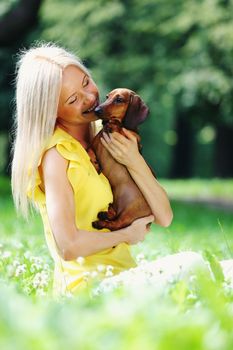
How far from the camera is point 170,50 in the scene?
21.3 m

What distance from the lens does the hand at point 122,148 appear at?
13.6 ft

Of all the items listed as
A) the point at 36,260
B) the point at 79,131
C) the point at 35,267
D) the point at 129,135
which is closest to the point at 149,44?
the point at 36,260

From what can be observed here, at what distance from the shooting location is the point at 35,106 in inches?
159

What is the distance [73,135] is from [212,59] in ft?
55.3

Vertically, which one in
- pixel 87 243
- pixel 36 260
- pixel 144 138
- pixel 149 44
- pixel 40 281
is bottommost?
pixel 144 138

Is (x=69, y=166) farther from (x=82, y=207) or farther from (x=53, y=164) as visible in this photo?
(x=82, y=207)

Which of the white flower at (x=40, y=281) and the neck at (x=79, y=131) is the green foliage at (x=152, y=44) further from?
the white flower at (x=40, y=281)

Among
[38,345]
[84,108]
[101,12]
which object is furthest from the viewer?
[101,12]

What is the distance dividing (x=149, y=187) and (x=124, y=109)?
41 centimetres

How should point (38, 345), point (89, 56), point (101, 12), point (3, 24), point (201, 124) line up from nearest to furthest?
point (38, 345) < point (3, 24) < point (101, 12) < point (89, 56) < point (201, 124)

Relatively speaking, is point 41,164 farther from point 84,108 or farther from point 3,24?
point 3,24

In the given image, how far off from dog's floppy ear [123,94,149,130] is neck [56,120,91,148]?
0.90ft

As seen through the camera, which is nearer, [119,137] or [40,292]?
[40,292]

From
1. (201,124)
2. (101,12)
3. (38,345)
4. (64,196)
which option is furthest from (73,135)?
(201,124)
